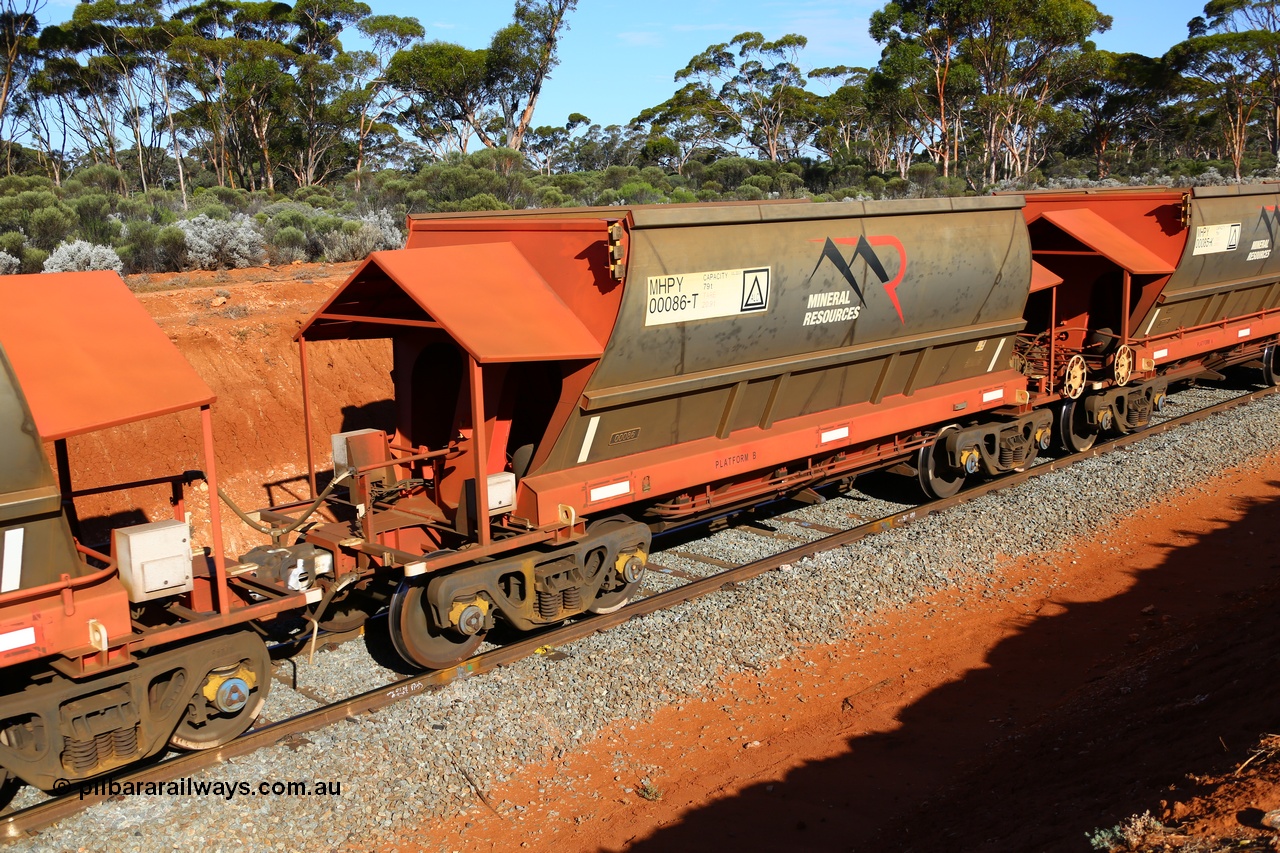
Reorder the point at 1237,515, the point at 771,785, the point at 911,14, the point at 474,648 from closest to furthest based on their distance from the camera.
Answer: the point at 771,785 < the point at 474,648 < the point at 1237,515 < the point at 911,14

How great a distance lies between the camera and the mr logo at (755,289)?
29.1ft

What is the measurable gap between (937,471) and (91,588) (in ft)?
29.9

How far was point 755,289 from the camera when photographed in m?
8.95

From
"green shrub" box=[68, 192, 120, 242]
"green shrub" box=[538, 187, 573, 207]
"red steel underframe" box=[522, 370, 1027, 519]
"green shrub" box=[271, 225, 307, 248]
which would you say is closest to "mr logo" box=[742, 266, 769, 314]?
"red steel underframe" box=[522, 370, 1027, 519]

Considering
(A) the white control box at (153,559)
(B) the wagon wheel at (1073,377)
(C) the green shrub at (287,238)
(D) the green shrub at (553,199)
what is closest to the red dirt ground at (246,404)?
(C) the green shrub at (287,238)

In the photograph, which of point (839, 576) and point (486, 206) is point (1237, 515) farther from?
point (486, 206)

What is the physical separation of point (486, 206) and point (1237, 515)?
1760 cm

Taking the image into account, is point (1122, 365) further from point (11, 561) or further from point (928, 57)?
point (928, 57)

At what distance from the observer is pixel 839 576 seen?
31.3 feet

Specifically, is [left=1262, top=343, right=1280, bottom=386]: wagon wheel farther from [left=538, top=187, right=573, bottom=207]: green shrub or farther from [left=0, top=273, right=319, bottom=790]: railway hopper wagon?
[left=0, top=273, right=319, bottom=790]: railway hopper wagon

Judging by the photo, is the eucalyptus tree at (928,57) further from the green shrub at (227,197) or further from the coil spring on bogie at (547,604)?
the coil spring on bogie at (547,604)

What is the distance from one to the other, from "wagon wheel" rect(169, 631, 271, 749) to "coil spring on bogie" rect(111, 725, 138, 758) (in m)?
0.31

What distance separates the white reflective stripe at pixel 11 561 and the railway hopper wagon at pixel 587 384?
2.17m

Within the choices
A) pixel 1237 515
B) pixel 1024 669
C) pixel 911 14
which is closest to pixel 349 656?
pixel 1024 669
